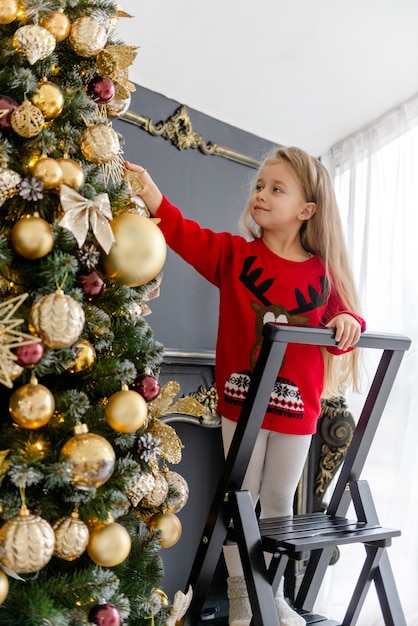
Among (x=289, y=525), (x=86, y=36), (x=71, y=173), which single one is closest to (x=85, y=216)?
(x=71, y=173)

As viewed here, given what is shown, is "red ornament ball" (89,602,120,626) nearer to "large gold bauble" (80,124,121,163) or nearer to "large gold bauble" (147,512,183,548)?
"large gold bauble" (147,512,183,548)

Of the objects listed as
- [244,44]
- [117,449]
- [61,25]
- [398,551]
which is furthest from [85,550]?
[244,44]

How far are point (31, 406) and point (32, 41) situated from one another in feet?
1.59

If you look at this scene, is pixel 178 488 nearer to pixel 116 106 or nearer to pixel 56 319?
pixel 56 319

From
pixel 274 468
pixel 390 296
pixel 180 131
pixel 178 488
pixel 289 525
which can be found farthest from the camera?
pixel 390 296

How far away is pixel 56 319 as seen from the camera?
82cm

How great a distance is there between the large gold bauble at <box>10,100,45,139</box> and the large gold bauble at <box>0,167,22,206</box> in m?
0.06

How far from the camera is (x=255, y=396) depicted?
1161 millimetres

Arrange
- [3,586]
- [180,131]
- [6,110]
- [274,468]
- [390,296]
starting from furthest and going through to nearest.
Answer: [390,296]
[180,131]
[274,468]
[6,110]
[3,586]

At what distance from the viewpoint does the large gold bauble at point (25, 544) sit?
77 cm

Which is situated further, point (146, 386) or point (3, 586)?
point (146, 386)

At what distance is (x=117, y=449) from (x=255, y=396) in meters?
0.32

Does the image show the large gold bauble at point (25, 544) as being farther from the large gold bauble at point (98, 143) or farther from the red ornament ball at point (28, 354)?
the large gold bauble at point (98, 143)

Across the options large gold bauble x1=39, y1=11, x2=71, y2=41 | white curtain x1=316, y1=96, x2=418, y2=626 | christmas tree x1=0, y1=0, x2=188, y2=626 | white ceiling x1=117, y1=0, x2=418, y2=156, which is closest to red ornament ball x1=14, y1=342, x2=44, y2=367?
christmas tree x1=0, y1=0, x2=188, y2=626
